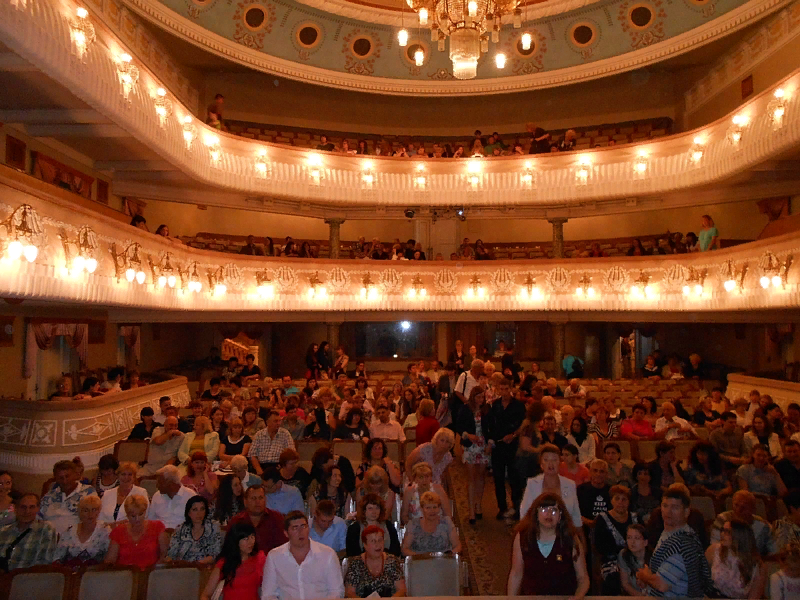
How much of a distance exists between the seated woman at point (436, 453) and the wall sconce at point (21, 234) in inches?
187

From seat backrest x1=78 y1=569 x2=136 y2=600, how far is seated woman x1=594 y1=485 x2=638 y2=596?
344 centimetres

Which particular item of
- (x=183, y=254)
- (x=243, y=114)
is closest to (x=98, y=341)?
(x=183, y=254)

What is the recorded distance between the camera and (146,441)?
28.8 feet

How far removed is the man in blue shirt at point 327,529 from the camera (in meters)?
5.11

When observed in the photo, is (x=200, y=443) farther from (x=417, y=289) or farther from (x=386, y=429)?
(x=417, y=289)

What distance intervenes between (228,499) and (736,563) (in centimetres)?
397

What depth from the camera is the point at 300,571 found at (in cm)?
430

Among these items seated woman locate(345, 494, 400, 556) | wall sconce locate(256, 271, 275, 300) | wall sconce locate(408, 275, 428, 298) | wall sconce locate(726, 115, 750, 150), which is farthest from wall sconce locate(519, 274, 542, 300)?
seated woman locate(345, 494, 400, 556)

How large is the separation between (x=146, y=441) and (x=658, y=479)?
637 centimetres

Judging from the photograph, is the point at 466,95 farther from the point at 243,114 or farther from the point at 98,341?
the point at 98,341

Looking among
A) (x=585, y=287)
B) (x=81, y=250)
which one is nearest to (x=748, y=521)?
(x=81, y=250)

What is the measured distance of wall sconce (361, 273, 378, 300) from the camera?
18.1m

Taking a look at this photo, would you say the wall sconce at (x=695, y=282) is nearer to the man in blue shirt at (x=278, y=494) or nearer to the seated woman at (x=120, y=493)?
the man in blue shirt at (x=278, y=494)

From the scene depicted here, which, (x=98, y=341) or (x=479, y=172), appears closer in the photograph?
(x=98, y=341)
